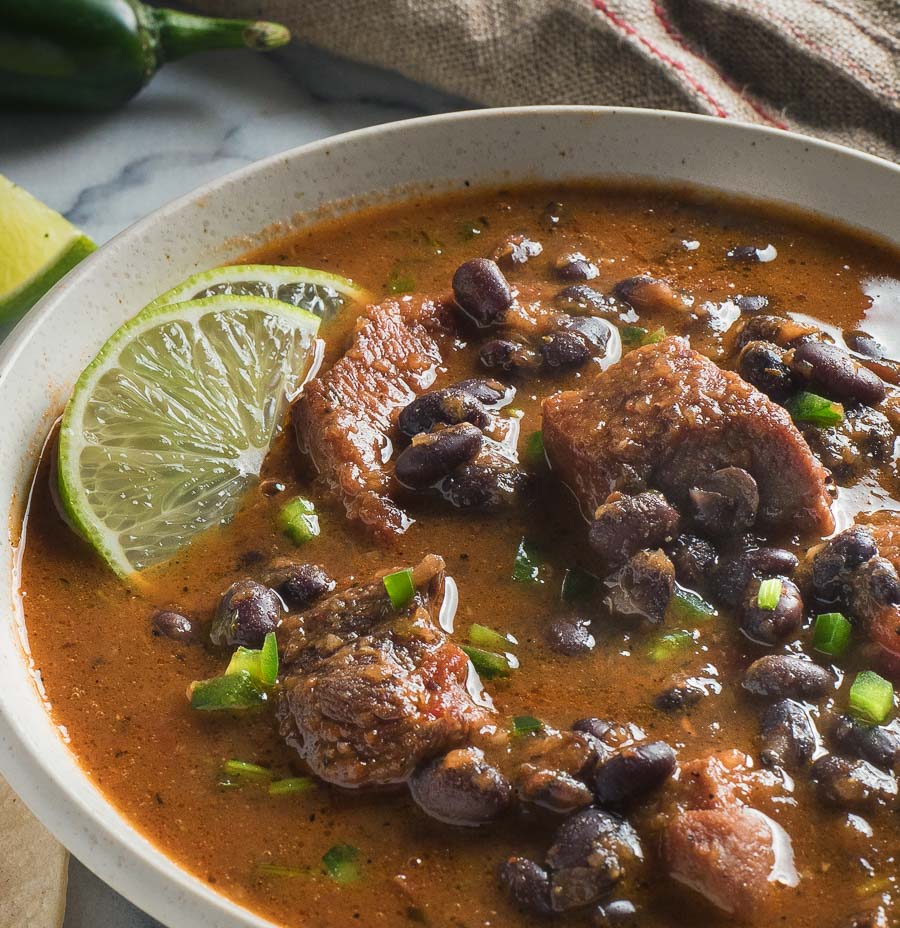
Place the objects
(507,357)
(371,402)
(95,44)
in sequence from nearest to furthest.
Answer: (371,402) < (507,357) < (95,44)

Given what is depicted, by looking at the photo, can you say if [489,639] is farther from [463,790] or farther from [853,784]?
[853,784]

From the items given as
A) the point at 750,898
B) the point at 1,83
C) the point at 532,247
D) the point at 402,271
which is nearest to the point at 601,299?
the point at 532,247

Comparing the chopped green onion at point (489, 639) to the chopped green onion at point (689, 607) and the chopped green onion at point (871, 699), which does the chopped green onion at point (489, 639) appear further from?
the chopped green onion at point (871, 699)

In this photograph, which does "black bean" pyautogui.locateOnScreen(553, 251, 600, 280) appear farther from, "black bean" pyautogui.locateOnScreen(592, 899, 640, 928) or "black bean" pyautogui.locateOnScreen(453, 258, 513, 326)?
"black bean" pyautogui.locateOnScreen(592, 899, 640, 928)

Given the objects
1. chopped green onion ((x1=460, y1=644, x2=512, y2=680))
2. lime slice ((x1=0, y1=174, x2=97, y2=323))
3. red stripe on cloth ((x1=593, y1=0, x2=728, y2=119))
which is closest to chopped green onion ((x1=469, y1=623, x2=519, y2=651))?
chopped green onion ((x1=460, y1=644, x2=512, y2=680))

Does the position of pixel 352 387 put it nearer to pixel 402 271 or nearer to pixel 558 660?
pixel 402 271

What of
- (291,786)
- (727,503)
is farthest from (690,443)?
(291,786)
